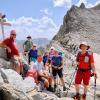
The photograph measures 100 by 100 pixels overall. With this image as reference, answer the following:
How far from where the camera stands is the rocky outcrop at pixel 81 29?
44.0 meters

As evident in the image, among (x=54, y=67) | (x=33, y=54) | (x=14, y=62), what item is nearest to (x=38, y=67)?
(x=54, y=67)

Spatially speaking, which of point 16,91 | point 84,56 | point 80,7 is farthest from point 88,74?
point 80,7

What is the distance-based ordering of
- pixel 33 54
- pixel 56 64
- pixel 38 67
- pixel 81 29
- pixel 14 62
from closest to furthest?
1. pixel 14 62
2. pixel 38 67
3. pixel 56 64
4. pixel 33 54
5. pixel 81 29

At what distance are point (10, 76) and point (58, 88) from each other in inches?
199

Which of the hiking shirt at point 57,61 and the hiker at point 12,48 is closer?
the hiker at point 12,48

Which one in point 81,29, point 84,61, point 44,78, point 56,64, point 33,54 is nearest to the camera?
point 84,61

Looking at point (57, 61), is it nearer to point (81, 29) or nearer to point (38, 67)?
point (38, 67)

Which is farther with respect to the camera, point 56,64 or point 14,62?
point 56,64

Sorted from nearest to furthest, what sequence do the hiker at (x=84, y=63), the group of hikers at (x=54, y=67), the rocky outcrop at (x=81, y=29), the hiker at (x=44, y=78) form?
1. the hiker at (x=84, y=63)
2. the group of hikers at (x=54, y=67)
3. the hiker at (x=44, y=78)
4. the rocky outcrop at (x=81, y=29)

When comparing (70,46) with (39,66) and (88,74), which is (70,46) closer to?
(39,66)

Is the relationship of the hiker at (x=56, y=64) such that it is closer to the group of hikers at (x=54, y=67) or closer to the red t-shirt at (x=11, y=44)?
the group of hikers at (x=54, y=67)

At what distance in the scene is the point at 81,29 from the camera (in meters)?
52.8

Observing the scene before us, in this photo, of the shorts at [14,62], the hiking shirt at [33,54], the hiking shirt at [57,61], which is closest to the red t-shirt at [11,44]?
the shorts at [14,62]

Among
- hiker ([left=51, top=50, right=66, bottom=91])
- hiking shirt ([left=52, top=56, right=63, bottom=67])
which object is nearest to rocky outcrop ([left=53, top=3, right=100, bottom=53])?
hiker ([left=51, top=50, right=66, bottom=91])
